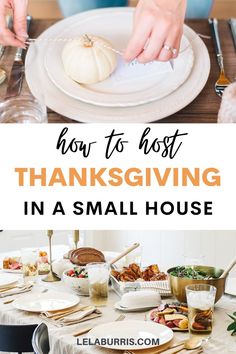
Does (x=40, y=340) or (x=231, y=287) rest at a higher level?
(x=40, y=340)

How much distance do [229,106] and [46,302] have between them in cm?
111

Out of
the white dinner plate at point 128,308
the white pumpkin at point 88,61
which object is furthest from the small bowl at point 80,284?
the white pumpkin at point 88,61

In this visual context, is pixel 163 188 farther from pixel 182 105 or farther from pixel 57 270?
pixel 57 270

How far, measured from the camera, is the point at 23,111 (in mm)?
841

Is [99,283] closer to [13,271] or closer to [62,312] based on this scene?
[62,312]

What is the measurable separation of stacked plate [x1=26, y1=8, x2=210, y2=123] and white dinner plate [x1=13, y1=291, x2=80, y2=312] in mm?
836

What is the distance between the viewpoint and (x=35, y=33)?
3.59 ft

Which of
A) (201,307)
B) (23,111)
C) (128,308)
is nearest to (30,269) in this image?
(128,308)

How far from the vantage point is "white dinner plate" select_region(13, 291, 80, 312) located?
5.62 ft

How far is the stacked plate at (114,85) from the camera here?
0.87 metres

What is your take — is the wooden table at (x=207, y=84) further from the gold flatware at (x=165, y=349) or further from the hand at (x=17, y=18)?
the gold flatware at (x=165, y=349)

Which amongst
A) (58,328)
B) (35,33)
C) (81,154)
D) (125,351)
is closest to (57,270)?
(58,328)

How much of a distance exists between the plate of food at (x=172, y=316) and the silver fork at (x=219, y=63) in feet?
2.29

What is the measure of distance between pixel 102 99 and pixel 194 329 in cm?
72
